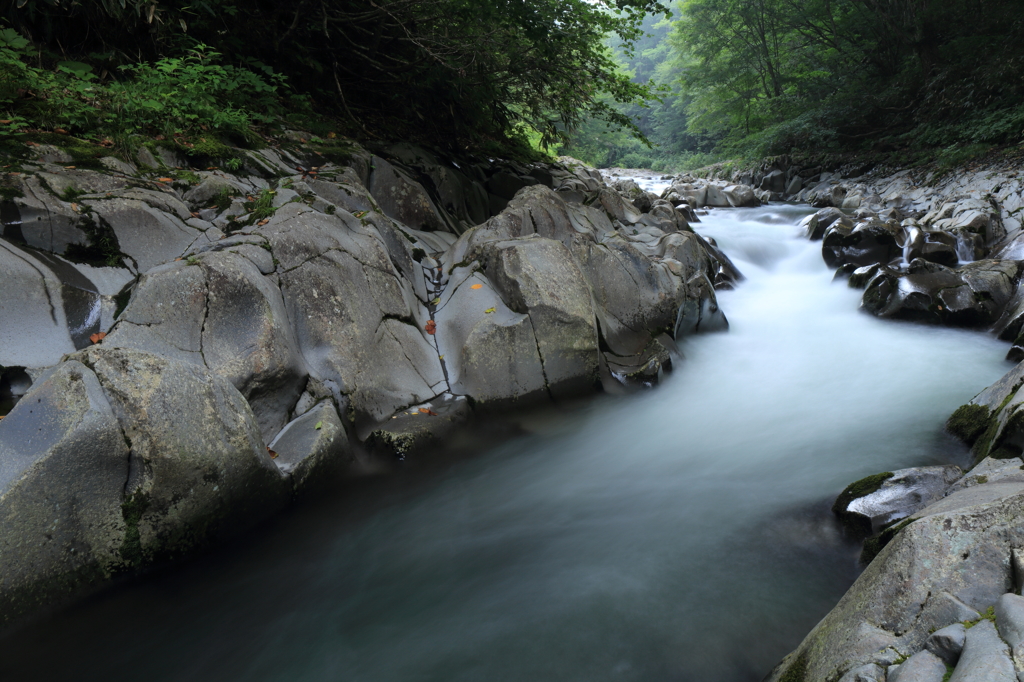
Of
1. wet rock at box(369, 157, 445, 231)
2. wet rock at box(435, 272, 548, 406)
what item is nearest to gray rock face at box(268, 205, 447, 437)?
wet rock at box(435, 272, 548, 406)

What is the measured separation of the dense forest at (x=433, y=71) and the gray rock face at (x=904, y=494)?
694 centimetres

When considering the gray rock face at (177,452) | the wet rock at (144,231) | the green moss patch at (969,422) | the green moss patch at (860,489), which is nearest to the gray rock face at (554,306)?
the green moss patch at (860,489)

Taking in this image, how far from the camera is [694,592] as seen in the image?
142 inches

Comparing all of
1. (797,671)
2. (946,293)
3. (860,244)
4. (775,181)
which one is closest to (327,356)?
(797,671)

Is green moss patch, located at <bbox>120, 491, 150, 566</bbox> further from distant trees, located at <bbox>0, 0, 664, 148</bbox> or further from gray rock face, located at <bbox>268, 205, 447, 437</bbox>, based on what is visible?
distant trees, located at <bbox>0, 0, 664, 148</bbox>

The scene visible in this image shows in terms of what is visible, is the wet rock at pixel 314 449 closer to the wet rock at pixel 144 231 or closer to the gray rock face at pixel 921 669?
the wet rock at pixel 144 231

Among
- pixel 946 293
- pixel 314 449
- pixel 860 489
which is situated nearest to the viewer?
pixel 860 489

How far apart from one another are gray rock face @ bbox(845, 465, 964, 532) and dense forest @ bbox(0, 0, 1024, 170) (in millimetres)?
6943

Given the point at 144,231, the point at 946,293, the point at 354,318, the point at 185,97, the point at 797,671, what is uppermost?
the point at 185,97

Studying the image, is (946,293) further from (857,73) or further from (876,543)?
(857,73)

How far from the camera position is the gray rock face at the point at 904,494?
11.6ft

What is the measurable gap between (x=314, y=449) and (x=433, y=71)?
7.50 meters

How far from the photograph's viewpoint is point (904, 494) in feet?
12.0

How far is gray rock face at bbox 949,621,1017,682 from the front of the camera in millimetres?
1515
